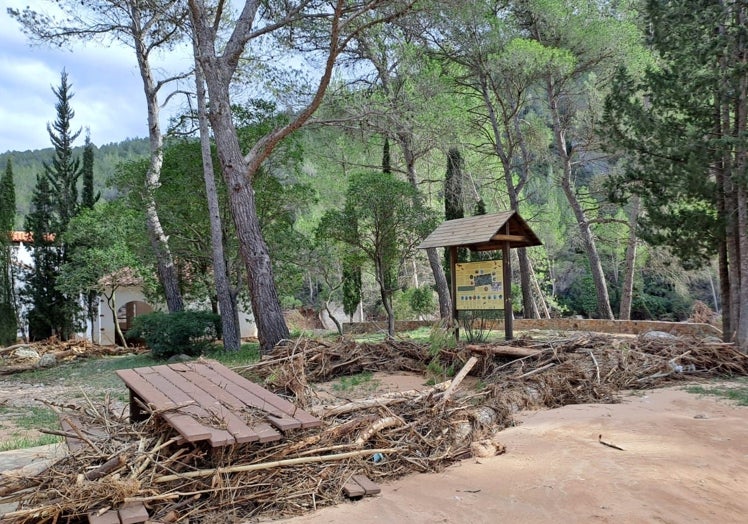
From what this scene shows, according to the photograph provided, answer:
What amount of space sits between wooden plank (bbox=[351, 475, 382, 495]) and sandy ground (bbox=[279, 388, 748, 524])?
73mm

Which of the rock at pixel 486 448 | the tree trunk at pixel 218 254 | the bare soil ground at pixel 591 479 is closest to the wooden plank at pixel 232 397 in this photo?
the bare soil ground at pixel 591 479

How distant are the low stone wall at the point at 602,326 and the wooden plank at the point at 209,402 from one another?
8641 millimetres

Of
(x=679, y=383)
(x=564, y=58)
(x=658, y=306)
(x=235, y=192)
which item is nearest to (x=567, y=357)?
(x=679, y=383)

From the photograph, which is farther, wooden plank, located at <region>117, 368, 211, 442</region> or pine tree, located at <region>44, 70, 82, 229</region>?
pine tree, located at <region>44, 70, 82, 229</region>

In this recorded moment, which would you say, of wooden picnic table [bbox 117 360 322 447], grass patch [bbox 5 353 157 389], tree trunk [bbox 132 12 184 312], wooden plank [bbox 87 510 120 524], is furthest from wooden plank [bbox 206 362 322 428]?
tree trunk [bbox 132 12 184 312]

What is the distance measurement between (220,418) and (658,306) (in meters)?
29.3

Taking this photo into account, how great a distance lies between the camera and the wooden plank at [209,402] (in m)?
3.31

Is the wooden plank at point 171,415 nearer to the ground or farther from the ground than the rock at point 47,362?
farther from the ground

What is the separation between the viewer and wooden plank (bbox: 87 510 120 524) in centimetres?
279

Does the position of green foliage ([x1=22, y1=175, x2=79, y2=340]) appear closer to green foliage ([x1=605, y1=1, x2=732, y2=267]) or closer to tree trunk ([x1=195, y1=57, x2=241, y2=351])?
tree trunk ([x1=195, y1=57, x2=241, y2=351])

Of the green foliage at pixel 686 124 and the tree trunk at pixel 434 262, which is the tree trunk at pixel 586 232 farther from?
the green foliage at pixel 686 124

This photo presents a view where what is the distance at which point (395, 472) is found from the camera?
12.9 feet

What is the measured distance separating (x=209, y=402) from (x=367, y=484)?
1.24 metres

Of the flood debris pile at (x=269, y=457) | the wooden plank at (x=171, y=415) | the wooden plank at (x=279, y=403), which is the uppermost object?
the wooden plank at (x=171, y=415)
